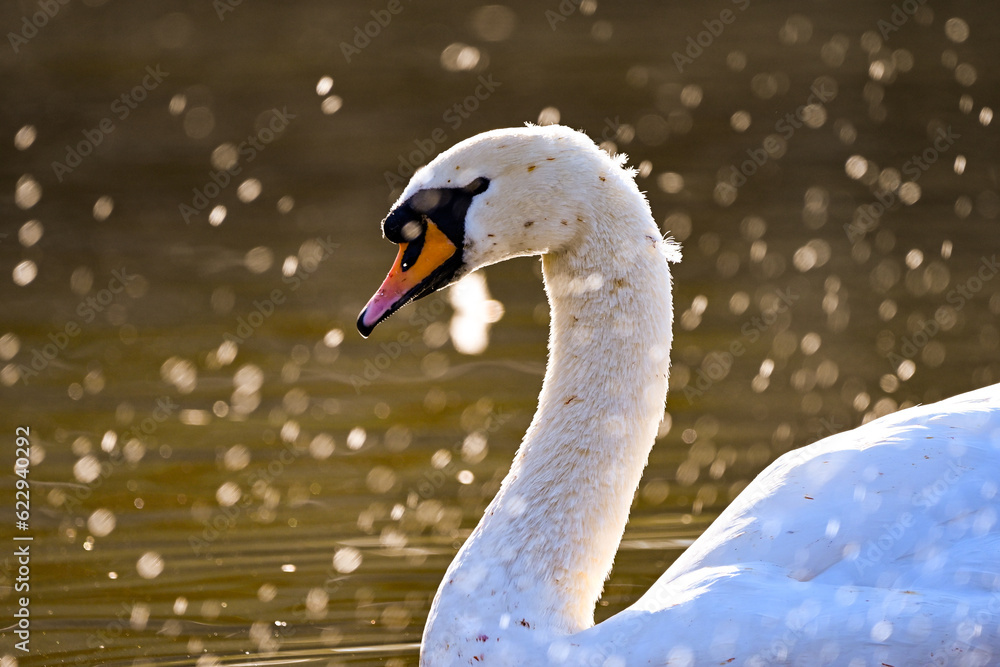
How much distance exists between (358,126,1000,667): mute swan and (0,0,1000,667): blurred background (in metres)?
1.01

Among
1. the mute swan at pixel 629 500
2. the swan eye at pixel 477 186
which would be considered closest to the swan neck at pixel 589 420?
the mute swan at pixel 629 500

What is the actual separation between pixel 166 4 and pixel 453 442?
1111 centimetres

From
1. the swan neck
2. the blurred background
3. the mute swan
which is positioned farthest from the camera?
the blurred background

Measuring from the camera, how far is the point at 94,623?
15.5ft

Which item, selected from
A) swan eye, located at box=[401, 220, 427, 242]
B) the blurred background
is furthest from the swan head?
the blurred background

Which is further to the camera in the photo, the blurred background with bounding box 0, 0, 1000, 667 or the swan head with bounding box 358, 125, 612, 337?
the blurred background with bounding box 0, 0, 1000, 667

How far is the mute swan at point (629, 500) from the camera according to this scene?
10.8 ft

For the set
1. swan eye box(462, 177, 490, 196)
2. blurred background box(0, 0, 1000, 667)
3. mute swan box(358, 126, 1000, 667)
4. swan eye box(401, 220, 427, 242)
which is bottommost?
blurred background box(0, 0, 1000, 667)

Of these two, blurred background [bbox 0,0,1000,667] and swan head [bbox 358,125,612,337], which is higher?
swan head [bbox 358,125,612,337]

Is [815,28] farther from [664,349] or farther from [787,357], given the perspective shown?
[664,349]

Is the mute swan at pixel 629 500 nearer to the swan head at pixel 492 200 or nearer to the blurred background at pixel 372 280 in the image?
the swan head at pixel 492 200

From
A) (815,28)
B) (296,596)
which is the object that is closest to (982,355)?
(296,596)

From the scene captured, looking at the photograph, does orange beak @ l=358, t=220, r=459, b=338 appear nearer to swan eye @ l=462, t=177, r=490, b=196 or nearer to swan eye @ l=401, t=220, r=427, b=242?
swan eye @ l=401, t=220, r=427, b=242

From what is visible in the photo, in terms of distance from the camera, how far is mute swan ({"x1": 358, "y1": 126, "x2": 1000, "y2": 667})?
330 centimetres
